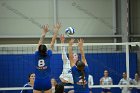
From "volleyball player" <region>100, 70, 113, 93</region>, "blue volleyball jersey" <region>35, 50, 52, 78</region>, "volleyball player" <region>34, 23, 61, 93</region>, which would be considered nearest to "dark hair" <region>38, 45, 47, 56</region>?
"volleyball player" <region>34, 23, 61, 93</region>

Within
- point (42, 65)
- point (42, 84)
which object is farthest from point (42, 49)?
point (42, 84)

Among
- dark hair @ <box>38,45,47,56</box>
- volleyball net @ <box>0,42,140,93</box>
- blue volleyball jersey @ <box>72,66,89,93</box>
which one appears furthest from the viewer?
volleyball net @ <box>0,42,140,93</box>

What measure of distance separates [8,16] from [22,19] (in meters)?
0.71

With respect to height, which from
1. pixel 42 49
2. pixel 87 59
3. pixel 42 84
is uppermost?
pixel 42 49

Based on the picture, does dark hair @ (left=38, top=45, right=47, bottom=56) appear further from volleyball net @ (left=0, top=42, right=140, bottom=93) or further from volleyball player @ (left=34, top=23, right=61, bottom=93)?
volleyball net @ (left=0, top=42, right=140, bottom=93)

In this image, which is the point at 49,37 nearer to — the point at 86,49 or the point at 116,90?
the point at 86,49

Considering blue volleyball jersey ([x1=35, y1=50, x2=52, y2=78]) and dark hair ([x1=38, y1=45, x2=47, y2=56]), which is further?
blue volleyball jersey ([x1=35, y1=50, x2=52, y2=78])

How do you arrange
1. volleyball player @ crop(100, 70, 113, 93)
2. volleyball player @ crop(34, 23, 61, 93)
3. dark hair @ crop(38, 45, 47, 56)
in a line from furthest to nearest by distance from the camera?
volleyball player @ crop(100, 70, 113, 93) < volleyball player @ crop(34, 23, 61, 93) < dark hair @ crop(38, 45, 47, 56)

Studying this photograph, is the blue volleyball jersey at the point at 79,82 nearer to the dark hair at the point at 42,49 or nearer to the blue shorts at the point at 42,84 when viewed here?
the dark hair at the point at 42,49

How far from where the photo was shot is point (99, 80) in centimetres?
1725

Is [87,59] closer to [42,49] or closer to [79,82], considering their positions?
[42,49]

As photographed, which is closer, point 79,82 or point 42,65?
point 79,82

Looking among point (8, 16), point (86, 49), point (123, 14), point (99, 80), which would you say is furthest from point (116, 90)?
point (8, 16)

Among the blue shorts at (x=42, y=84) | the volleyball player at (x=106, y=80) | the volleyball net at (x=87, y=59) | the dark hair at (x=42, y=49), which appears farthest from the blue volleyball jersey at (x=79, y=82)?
the volleyball player at (x=106, y=80)
